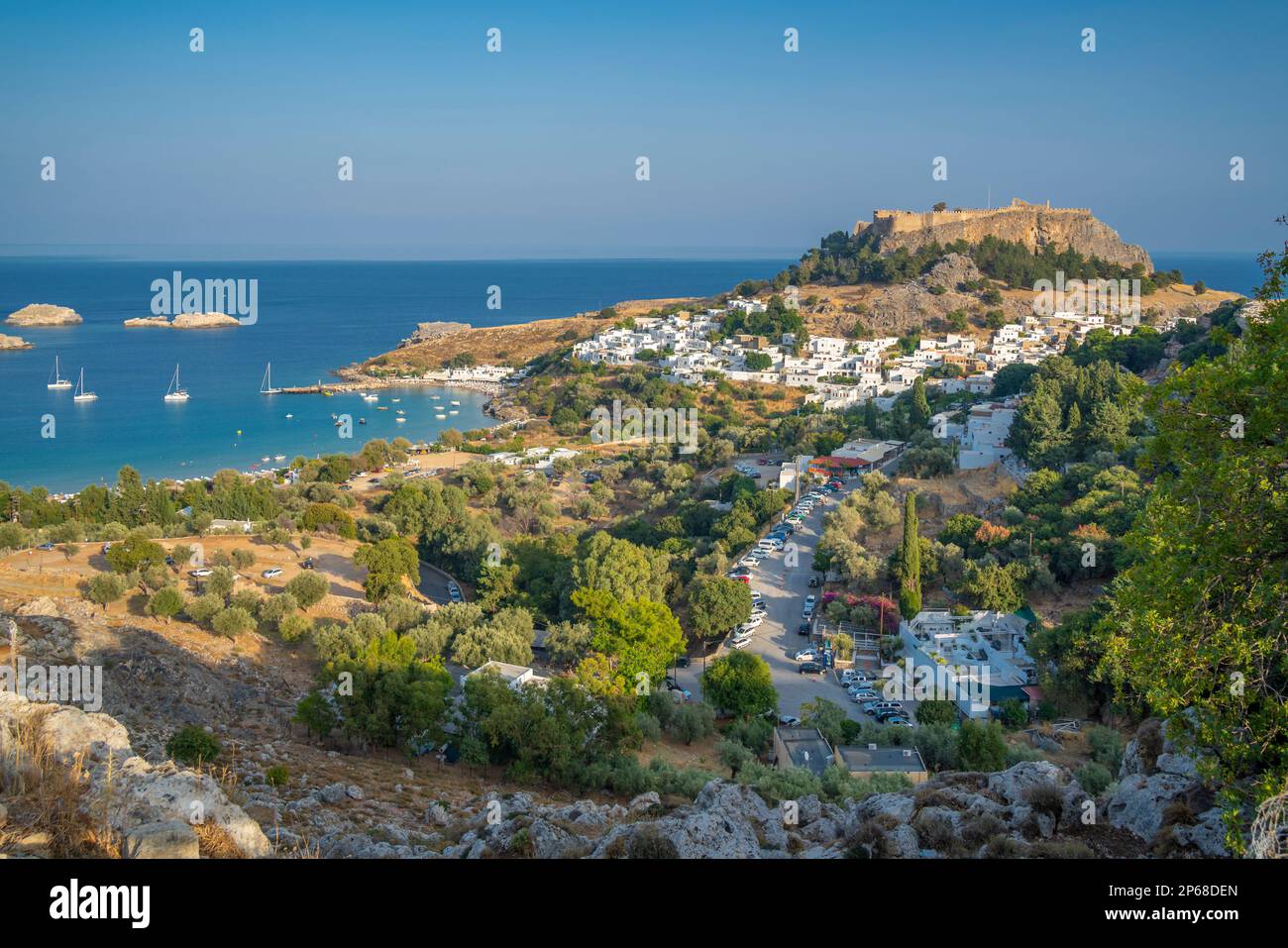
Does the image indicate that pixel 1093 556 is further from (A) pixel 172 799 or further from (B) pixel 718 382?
(B) pixel 718 382

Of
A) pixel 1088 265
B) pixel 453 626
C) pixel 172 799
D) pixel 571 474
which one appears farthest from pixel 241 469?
pixel 1088 265

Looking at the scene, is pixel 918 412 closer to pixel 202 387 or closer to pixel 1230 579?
pixel 1230 579

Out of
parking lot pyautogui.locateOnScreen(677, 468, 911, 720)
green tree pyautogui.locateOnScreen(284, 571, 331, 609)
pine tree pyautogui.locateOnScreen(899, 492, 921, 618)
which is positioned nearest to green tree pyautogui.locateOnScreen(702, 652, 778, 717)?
parking lot pyautogui.locateOnScreen(677, 468, 911, 720)

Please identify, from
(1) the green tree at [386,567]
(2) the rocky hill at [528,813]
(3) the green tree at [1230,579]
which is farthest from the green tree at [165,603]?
(3) the green tree at [1230,579]

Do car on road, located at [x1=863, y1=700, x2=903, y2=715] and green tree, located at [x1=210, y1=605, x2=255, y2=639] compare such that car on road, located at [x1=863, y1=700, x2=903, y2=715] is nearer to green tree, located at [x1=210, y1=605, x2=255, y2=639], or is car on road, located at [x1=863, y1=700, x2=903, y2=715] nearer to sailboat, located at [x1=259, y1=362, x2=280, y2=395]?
green tree, located at [x1=210, y1=605, x2=255, y2=639]

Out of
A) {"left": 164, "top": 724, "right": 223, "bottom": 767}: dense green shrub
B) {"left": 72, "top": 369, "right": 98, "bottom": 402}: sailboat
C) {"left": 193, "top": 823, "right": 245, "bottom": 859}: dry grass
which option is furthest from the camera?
{"left": 72, "top": 369, "right": 98, "bottom": 402}: sailboat

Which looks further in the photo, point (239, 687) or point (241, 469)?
point (241, 469)
